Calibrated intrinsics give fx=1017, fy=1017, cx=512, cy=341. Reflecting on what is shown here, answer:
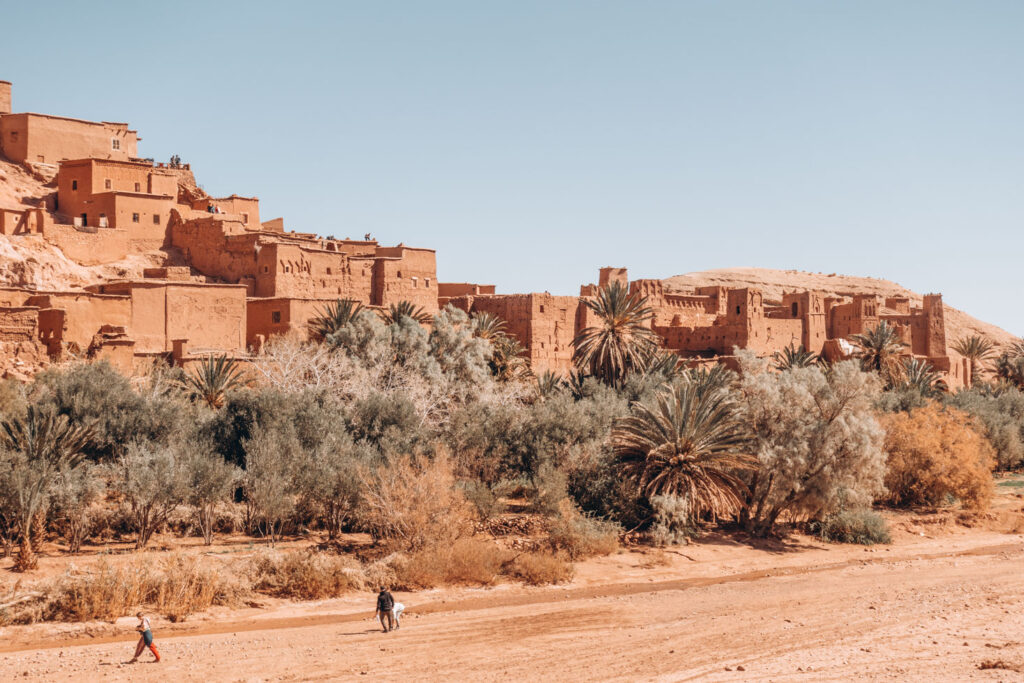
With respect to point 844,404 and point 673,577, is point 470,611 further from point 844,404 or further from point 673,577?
point 844,404

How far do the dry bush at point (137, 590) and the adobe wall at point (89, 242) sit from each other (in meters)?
19.5

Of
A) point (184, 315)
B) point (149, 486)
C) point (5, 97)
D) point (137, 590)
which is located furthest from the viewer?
point (5, 97)

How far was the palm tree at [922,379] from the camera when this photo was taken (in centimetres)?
3406

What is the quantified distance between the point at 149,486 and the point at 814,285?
6080 cm

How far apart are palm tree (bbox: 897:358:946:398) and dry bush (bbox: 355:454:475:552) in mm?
18790

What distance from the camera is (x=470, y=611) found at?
16.3m

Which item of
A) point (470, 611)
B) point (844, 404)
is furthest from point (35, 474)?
point (844, 404)

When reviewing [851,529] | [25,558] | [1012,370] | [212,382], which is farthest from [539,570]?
[1012,370]

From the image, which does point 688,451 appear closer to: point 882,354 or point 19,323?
point 19,323

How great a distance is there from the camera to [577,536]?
1916 cm

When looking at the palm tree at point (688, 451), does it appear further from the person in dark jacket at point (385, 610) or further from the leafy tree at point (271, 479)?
the person in dark jacket at point (385, 610)

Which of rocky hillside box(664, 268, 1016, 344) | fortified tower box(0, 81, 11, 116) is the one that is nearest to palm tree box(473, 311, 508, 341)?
fortified tower box(0, 81, 11, 116)

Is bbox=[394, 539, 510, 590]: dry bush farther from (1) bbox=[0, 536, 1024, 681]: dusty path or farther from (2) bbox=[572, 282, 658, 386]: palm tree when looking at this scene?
(2) bbox=[572, 282, 658, 386]: palm tree

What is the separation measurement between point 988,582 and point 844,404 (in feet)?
14.7
